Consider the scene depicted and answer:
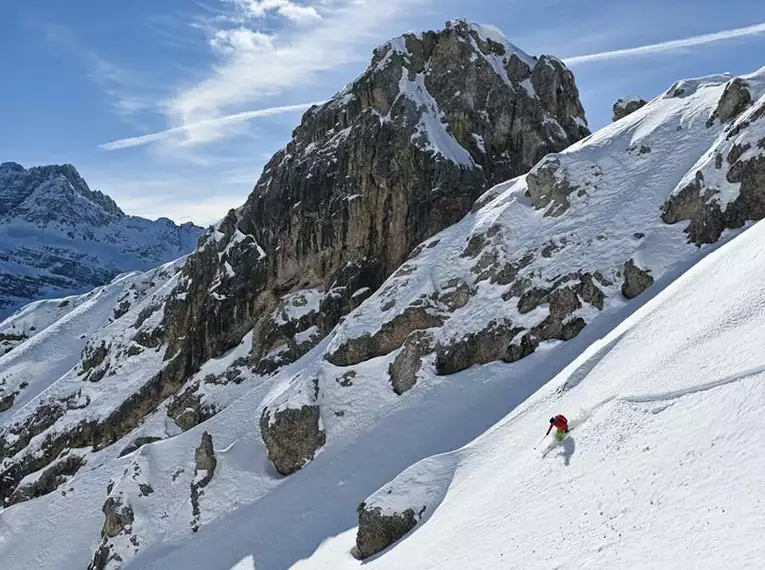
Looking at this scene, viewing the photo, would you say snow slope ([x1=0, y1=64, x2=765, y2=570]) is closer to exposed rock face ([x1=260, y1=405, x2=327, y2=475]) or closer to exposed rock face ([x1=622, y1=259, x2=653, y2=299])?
exposed rock face ([x1=622, y1=259, x2=653, y2=299])

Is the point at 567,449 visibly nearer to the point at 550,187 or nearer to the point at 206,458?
the point at 550,187

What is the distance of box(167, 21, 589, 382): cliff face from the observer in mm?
55250

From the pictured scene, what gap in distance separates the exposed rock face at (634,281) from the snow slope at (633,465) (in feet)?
19.1

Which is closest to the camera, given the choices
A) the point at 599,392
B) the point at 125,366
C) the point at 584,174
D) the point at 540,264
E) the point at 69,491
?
the point at 599,392

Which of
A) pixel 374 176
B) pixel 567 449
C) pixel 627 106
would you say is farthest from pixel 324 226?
pixel 567 449

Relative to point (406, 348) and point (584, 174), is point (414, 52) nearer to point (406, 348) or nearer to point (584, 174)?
point (584, 174)

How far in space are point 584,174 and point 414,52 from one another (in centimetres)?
2783

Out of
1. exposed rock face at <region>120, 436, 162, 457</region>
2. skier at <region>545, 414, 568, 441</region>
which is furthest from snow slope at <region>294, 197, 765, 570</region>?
exposed rock face at <region>120, 436, 162, 457</region>

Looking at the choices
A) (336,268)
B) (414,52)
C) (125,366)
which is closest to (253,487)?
(336,268)

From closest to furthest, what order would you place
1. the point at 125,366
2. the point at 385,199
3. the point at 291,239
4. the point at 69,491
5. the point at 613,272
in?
the point at 613,272 → the point at 69,491 → the point at 385,199 → the point at 291,239 → the point at 125,366

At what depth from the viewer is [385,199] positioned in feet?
185

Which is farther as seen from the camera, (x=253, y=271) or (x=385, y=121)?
(x=253, y=271)

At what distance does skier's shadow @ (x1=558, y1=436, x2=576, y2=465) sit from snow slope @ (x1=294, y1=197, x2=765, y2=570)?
52 mm

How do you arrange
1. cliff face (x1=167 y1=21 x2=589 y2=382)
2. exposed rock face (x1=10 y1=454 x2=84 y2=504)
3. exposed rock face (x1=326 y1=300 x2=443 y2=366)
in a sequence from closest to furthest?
exposed rock face (x1=326 y1=300 x2=443 y2=366), cliff face (x1=167 y1=21 x2=589 y2=382), exposed rock face (x1=10 y1=454 x2=84 y2=504)
